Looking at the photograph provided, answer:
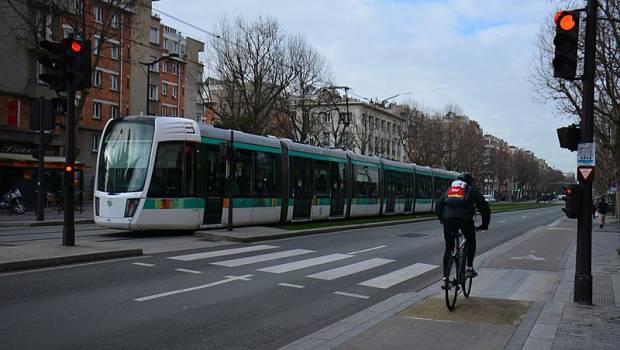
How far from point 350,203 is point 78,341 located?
2285 centimetres

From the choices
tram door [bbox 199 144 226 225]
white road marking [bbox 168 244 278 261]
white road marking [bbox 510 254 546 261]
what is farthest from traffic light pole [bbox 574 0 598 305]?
tram door [bbox 199 144 226 225]

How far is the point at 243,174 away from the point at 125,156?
4.41m

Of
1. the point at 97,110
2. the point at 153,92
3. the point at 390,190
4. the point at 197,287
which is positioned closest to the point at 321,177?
the point at 390,190

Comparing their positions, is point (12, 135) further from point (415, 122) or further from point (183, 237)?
point (415, 122)

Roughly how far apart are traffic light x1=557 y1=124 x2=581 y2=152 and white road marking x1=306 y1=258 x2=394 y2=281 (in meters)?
4.69

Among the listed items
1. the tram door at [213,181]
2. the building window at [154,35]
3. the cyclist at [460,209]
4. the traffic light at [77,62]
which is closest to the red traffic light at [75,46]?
the traffic light at [77,62]

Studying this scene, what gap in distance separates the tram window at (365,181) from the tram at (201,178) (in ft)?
6.12

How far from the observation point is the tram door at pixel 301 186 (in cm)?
2348

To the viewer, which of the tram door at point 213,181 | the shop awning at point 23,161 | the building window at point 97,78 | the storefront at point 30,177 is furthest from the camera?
the building window at point 97,78

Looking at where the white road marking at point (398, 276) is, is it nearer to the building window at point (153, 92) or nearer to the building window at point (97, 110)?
the building window at point (97, 110)

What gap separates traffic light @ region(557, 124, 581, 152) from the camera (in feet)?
28.6

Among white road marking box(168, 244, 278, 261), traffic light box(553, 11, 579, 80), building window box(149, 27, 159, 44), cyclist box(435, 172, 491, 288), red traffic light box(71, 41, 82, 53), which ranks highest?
building window box(149, 27, 159, 44)

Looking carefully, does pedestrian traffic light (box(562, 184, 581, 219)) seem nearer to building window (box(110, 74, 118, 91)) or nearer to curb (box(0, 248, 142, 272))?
curb (box(0, 248, 142, 272))

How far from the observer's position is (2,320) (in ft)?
22.3
